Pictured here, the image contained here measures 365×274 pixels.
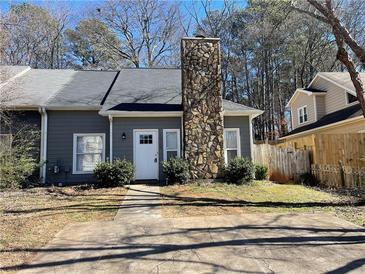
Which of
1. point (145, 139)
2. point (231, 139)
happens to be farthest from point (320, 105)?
point (145, 139)

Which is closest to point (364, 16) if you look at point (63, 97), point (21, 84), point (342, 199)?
point (342, 199)

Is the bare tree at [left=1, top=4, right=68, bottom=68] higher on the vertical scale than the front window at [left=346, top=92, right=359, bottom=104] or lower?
higher

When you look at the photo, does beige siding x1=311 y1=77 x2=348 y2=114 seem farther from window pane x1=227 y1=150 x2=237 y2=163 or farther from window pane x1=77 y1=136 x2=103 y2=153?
window pane x1=77 y1=136 x2=103 y2=153

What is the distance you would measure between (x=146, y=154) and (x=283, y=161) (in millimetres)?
6525

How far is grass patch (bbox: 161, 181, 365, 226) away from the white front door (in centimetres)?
175

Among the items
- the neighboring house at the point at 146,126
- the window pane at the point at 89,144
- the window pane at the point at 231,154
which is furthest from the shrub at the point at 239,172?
the window pane at the point at 89,144

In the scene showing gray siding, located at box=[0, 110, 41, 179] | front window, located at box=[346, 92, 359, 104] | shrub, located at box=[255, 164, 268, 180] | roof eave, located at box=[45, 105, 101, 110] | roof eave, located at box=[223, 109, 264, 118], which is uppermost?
front window, located at box=[346, 92, 359, 104]

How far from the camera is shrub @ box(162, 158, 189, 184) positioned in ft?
35.8

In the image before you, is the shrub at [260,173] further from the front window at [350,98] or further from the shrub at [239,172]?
the front window at [350,98]

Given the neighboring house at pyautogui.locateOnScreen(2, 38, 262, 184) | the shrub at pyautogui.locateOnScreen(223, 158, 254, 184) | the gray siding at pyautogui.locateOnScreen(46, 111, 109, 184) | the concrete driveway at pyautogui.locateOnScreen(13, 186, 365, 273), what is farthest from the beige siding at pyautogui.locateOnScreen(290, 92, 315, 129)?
the concrete driveway at pyautogui.locateOnScreen(13, 186, 365, 273)

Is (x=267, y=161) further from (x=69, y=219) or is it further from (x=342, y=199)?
(x=69, y=219)

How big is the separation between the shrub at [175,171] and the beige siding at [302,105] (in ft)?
39.3

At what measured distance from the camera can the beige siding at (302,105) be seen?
19408 mm

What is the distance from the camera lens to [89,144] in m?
12.3
